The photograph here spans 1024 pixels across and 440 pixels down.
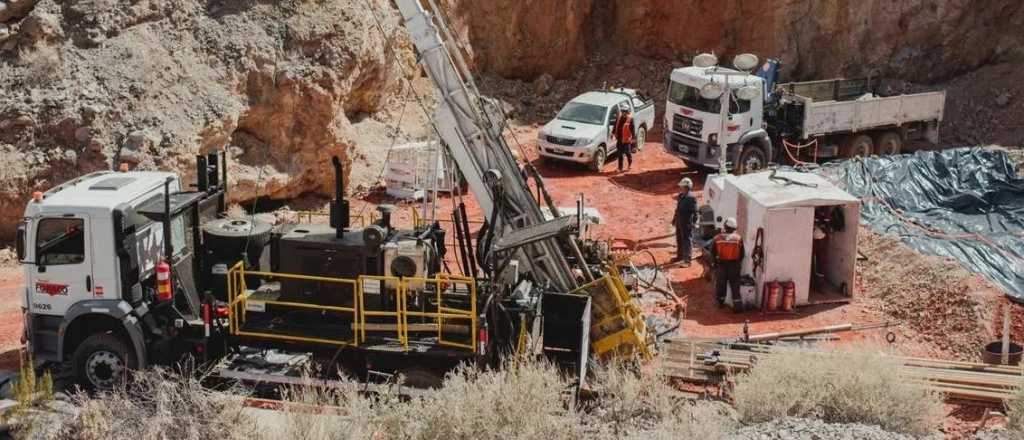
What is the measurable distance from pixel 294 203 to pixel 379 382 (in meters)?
10.3

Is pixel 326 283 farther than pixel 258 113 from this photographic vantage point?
No

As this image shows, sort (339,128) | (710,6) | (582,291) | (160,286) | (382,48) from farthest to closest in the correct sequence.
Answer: (710,6) → (382,48) → (339,128) → (582,291) → (160,286)

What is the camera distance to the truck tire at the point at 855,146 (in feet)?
81.1

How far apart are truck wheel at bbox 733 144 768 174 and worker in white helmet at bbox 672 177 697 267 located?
5.05 meters

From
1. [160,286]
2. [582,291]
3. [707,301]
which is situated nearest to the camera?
[160,286]

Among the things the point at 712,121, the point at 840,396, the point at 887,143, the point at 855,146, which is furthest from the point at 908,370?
the point at 887,143

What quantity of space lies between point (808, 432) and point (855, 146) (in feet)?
51.3

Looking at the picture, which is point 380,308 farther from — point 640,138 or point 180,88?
point 640,138

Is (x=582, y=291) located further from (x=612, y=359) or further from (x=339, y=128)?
(x=339, y=128)

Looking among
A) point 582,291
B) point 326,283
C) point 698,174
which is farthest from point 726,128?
point 326,283

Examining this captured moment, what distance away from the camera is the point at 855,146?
24.7 m

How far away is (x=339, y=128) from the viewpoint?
2206 centimetres

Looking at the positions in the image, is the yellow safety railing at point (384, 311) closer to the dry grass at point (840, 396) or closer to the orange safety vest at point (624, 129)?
the dry grass at point (840, 396)

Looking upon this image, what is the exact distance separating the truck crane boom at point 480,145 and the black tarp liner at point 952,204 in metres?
7.21
